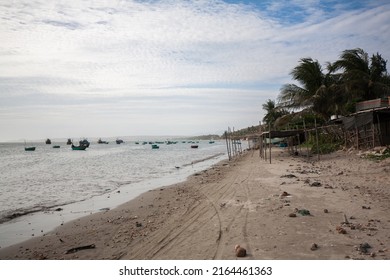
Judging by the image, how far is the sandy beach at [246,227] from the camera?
416cm

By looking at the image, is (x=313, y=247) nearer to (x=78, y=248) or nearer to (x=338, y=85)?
(x=78, y=248)

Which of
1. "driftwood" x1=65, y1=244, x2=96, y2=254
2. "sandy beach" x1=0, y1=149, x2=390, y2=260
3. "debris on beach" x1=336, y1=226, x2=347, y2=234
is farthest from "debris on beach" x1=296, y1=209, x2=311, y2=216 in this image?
"driftwood" x1=65, y1=244, x2=96, y2=254

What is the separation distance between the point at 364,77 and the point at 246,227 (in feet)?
52.1

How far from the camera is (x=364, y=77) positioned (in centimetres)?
1727

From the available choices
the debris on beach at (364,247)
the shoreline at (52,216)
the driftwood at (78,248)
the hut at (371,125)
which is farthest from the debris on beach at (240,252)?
the hut at (371,125)

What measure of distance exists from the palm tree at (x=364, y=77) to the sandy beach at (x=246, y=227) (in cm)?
1017

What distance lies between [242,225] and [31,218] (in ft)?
19.2

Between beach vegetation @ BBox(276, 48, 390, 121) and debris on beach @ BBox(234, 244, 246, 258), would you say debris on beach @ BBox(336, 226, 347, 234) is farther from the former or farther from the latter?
beach vegetation @ BBox(276, 48, 390, 121)

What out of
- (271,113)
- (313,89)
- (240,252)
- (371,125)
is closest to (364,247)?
(240,252)

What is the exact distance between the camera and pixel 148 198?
9.77m

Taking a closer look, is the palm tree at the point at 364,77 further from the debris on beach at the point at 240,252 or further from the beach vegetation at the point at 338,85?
the debris on beach at the point at 240,252

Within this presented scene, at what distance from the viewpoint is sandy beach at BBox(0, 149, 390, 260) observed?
416cm
